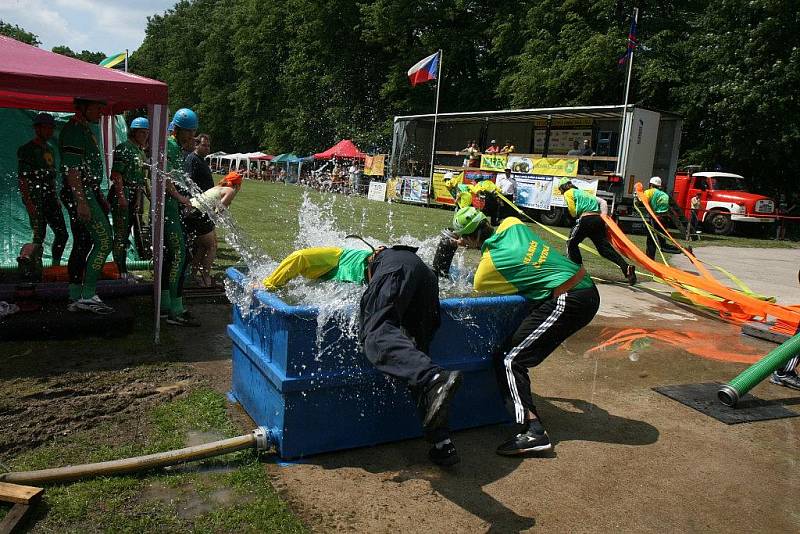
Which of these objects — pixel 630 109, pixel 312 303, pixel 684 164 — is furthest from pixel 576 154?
pixel 312 303

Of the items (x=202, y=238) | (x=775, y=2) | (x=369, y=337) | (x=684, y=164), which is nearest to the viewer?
(x=369, y=337)

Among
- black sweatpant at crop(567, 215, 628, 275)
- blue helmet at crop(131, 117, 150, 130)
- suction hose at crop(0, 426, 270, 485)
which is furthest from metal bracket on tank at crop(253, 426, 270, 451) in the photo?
black sweatpant at crop(567, 215, 628, 275)

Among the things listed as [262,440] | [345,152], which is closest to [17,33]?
[345,152]

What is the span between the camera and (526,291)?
160 inches

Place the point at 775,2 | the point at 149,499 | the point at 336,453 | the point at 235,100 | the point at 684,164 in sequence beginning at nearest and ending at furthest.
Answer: the point at 149,499, the point at 336,453, the point at 775,2, the point at 684,164, the point at 235,100

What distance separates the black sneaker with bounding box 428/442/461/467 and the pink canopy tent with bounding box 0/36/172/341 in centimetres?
302

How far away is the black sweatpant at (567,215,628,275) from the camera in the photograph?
9.38 meters

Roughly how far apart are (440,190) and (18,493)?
74.7 ft

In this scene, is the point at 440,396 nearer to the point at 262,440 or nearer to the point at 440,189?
the point at 262,440

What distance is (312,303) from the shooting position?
358 centimetres

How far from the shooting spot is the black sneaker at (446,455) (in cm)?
339

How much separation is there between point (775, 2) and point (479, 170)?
40.4 feet

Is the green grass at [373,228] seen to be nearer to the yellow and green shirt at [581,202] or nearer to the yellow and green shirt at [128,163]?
the yellow and green shirt at [581,202]

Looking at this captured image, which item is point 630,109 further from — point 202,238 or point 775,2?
point 202,238
